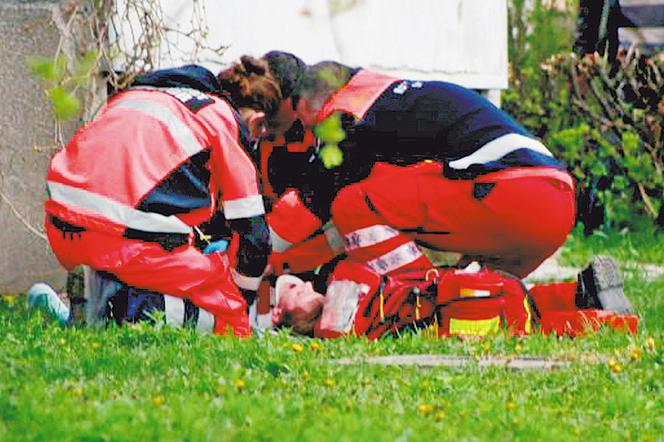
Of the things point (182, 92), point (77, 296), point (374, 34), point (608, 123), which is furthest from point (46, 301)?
point (608, 123)

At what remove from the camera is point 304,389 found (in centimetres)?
457

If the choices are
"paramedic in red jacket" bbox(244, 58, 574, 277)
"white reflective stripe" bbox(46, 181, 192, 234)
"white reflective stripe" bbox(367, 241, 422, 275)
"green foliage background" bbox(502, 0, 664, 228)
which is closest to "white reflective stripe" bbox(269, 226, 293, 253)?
"paramedic in red jacket" bbox(244, 58, 574, 277)

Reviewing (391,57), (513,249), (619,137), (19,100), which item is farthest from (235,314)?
(619,137)

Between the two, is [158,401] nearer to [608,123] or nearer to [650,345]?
[650,345]

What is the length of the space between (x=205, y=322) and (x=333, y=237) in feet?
3.54

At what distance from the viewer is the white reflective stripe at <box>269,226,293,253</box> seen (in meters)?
6.68

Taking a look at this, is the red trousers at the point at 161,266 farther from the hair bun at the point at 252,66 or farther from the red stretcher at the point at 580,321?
the red stretcher at the point at 580,321

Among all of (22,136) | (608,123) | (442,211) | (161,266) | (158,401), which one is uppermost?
(158,401)

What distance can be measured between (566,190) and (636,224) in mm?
5223

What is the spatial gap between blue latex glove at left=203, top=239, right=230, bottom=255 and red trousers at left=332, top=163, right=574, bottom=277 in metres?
0.61

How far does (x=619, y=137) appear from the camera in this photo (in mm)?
11336

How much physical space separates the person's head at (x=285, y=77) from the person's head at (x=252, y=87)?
0.08 feet

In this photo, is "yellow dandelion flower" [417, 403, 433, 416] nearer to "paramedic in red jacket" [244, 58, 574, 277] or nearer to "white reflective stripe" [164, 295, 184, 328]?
"white reflective stripe" [164, 295, 184, 328]

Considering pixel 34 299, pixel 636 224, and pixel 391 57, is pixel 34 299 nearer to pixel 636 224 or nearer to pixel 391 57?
pixel 391 57
